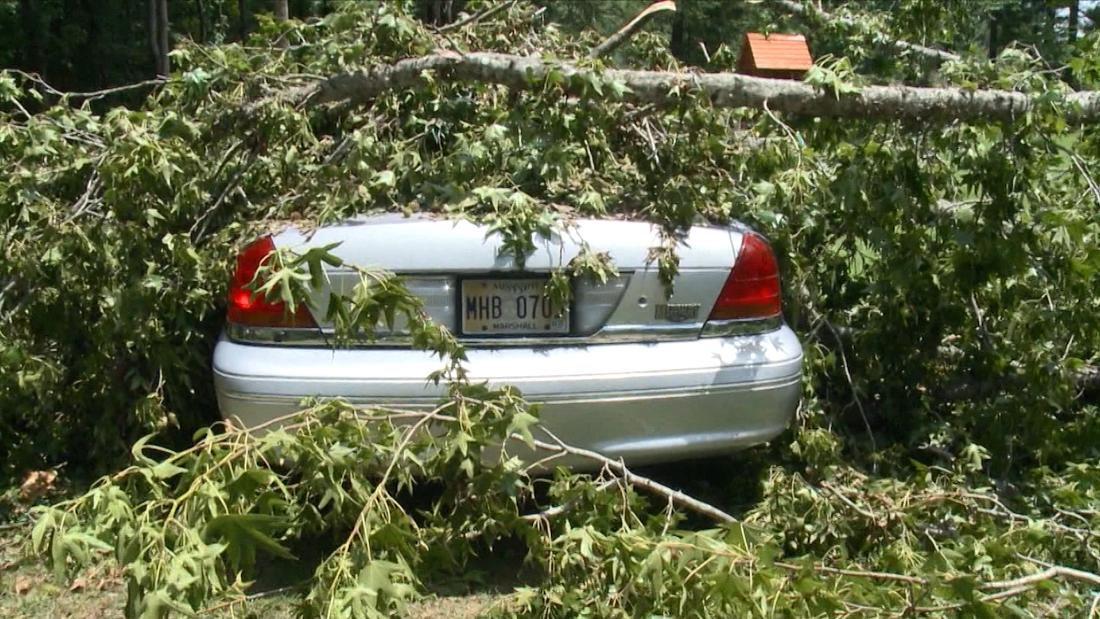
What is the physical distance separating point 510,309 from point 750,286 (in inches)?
34.4

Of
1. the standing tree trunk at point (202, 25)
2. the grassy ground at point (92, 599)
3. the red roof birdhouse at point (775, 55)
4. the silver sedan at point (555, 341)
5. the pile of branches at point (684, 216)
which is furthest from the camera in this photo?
the standing tree trunk at point (202, 25)

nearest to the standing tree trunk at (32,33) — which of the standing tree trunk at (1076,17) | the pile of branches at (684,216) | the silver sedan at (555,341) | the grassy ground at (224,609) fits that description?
the pile of branches at (684,216)

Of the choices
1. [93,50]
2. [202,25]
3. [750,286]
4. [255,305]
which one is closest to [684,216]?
[750,286]

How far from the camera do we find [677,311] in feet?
12.2

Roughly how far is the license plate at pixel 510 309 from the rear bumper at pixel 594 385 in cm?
8

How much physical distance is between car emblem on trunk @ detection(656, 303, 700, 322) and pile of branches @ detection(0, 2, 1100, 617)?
132 millimetres

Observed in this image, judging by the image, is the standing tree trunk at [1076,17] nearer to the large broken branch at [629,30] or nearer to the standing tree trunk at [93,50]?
the large broken branch at [629,30]

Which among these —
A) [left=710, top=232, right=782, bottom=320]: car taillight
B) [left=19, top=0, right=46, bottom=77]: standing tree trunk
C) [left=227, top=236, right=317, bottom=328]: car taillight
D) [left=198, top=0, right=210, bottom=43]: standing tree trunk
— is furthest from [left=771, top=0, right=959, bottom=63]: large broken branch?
[left=19, top=0, right=46, bottom=77]: standing tree trunk

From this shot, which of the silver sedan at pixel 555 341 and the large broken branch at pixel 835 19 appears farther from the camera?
the large broken branch at pixel 835 19

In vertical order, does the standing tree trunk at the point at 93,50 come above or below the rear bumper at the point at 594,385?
above

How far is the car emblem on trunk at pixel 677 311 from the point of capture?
3.70m

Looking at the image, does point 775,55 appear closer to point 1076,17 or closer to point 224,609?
point 1076,17

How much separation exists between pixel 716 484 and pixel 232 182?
2.34 metres

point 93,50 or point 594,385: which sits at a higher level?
point 93,50
